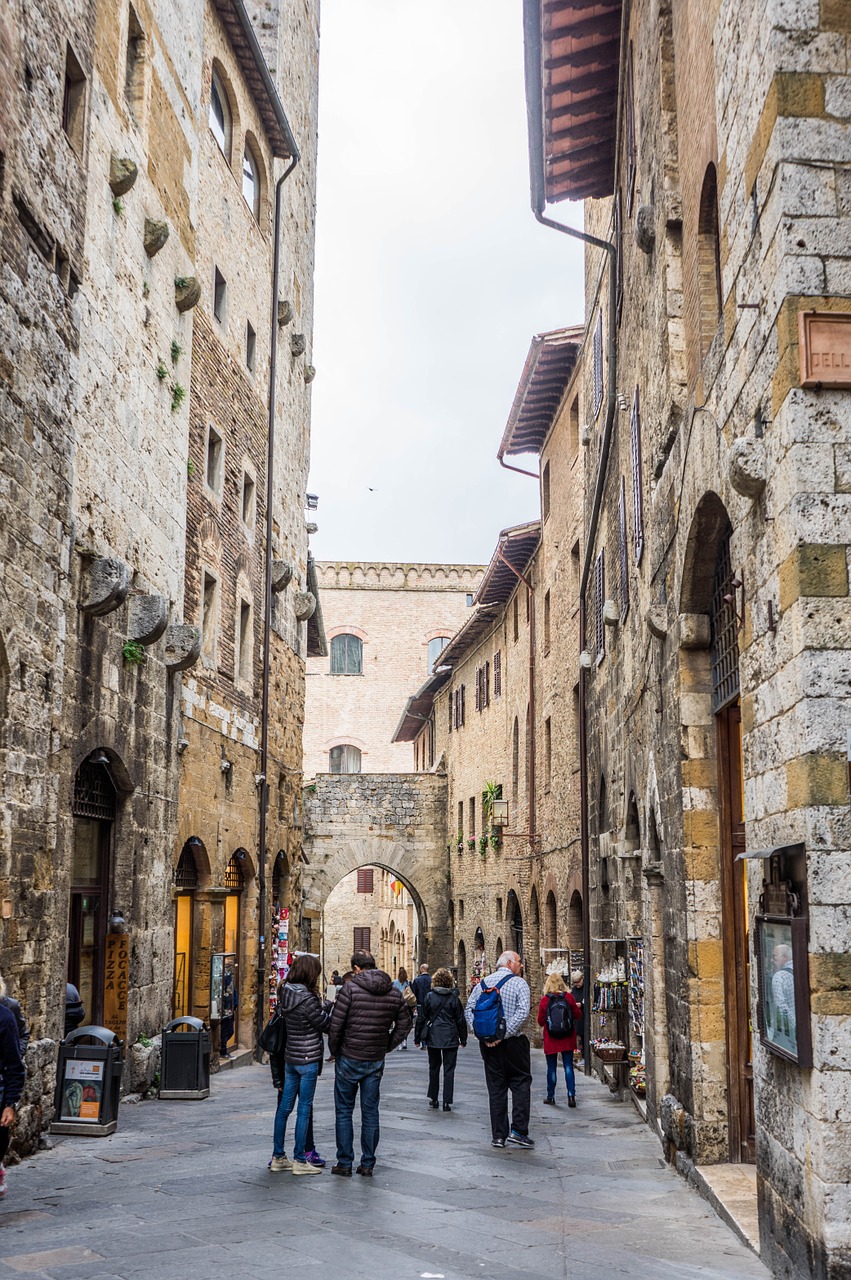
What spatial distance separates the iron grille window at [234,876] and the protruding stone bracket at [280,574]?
13.7ft

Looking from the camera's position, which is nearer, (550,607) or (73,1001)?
(73,1001)

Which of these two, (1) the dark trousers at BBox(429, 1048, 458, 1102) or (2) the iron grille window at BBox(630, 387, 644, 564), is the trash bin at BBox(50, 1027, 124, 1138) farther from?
(2) the iron grille window at BBox(630, 387, 644, 564)

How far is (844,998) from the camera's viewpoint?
493cm

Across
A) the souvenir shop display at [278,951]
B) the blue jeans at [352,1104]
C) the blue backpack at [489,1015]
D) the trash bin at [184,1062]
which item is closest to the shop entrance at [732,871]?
the blue backpack at [489,1015]

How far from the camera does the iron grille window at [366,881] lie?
46281mm

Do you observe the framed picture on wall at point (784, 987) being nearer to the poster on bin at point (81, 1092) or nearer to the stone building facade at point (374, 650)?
the poster on bin at point (81, 1092)

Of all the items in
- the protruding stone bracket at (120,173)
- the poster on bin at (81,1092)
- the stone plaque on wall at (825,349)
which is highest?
the protruding stone bracket at (120,173)

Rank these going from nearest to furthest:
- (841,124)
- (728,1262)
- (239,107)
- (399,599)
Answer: (841,124), (728,1262), (239,107), (399,599)

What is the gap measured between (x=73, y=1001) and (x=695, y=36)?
8253mm

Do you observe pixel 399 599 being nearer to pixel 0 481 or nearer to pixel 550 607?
pixel 550 607

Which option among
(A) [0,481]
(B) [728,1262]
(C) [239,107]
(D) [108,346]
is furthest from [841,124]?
(C) [239,107]

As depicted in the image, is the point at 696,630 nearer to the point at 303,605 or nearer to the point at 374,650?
the point at 303,605

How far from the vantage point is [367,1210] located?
7.07 meters

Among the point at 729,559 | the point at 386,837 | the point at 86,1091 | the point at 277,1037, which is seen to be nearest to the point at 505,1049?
the point at 277,1037
